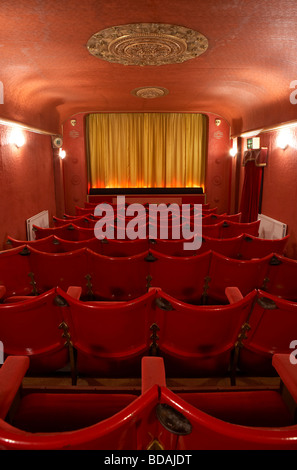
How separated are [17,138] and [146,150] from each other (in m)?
5.99

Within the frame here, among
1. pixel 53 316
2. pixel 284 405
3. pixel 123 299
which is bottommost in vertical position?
pixel 123 299

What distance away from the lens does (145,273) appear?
9.41ft

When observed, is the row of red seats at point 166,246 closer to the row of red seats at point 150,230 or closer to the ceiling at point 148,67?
the row of red seats at point 150,230

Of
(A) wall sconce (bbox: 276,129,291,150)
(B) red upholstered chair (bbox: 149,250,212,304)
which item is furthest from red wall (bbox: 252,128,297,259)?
(B) red upholstered chair (bbox: 149,250,212,304)

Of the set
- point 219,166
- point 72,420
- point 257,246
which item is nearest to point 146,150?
point 219,166

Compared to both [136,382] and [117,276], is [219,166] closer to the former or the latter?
[117,276]

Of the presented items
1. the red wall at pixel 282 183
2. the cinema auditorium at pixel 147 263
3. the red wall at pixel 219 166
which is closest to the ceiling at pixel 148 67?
the cinema auditorium at pixel 147 263

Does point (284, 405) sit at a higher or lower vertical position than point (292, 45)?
lower

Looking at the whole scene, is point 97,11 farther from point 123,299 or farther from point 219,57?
point 123,299

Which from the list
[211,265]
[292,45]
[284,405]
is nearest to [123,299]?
[211,265]

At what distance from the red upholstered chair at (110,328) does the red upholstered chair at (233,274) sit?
1.12m

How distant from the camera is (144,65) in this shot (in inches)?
189

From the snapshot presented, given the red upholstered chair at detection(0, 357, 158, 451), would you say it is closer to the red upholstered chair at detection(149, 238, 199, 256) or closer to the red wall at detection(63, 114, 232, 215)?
the red upholstered chair at detection(149, 238, 199, 256)
